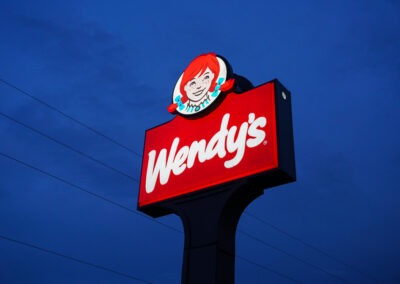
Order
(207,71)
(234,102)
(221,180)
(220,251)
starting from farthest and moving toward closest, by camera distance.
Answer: (207,71) < (234,102) < (221,180) < (220,251)

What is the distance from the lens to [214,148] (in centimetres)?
945

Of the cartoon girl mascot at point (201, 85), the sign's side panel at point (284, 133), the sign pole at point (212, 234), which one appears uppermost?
the cartoon girl mascot at point (201, 85)

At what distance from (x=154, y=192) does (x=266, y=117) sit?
279 cm

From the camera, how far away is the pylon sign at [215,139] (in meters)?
8.57

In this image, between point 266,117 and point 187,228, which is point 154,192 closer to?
point 187,228

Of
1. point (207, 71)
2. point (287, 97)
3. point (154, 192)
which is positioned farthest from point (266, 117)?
point (154, 192)

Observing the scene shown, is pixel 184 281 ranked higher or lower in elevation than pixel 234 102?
lower

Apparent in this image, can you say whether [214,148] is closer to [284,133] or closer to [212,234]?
[284,133]

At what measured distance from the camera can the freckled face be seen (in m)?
10.2

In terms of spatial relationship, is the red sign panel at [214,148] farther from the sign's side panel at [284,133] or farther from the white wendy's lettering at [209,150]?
the sign's side panel at [284,133]

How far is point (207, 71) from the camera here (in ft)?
33.8

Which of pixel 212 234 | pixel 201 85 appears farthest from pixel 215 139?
pixel 212 234

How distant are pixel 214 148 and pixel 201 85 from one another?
5.19ft

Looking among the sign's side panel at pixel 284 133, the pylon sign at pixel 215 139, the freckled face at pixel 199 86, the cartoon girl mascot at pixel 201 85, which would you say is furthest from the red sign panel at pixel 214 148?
the freckled face at pixel 199 86
